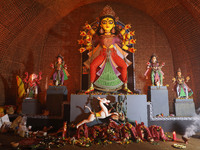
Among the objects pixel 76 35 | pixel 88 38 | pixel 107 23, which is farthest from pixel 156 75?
pixel 76 35

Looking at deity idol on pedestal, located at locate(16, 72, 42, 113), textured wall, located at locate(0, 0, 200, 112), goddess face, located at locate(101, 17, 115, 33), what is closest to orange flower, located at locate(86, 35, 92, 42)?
goddess face, located at locate(101, 17, 115, 33)

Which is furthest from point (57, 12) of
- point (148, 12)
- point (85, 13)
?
point (148, 12)

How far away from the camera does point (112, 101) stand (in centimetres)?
417

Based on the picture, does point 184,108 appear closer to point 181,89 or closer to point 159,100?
point 181,89

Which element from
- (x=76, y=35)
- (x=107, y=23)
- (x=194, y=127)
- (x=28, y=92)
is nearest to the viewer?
(x=194, y=127)

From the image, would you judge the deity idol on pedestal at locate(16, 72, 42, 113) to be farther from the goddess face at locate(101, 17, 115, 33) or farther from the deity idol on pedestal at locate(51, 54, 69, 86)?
the goddess face at locate(101, 17, 115, 33)

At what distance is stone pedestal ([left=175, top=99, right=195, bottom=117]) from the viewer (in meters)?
4.90

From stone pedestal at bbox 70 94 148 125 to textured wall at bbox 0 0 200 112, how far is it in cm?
271

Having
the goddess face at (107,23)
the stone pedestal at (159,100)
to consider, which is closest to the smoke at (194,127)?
the stone pedestal at (159,100)

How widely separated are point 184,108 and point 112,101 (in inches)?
112

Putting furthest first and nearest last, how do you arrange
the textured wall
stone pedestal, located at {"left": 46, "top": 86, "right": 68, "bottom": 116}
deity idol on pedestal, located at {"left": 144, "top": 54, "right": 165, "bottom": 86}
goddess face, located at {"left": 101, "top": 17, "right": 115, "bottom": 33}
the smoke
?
the textured wall < deity idol on pedestal, located at {"left": 144, "top": 54, "right": 165, "bottom": 86} < goddess face, located at {"left": 101, "top": 17, "right": 115, "bottom": 33} < stone pedestal, located at {"left": 46, "top": 86, "right": 68, "bottom": 116} < the smoke

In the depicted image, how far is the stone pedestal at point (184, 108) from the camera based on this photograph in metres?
4.90

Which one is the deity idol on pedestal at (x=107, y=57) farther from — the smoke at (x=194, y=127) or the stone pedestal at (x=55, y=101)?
the smoke at (x=194, y=127)

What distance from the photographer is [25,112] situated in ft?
16.6
